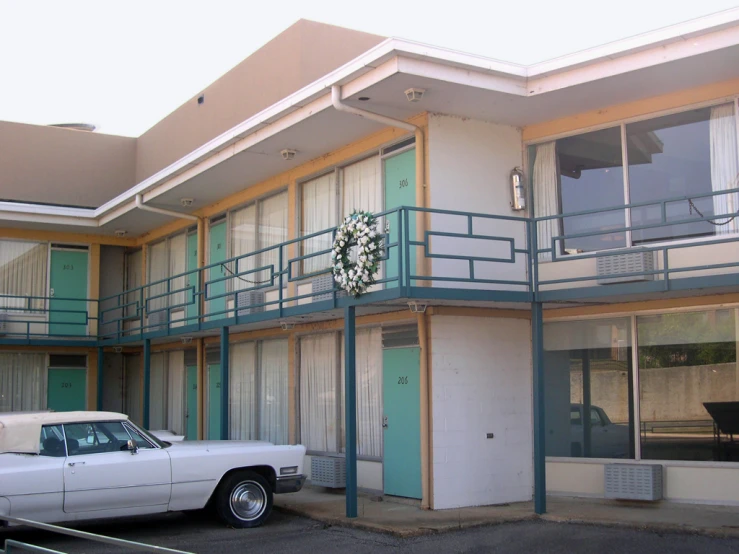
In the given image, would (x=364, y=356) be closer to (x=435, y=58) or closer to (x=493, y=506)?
(x=493, y=506)

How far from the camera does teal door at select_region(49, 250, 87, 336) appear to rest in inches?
783

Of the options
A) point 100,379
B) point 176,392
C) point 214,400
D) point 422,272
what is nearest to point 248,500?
point 422,272

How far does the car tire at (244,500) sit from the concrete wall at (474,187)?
3382 millimetres

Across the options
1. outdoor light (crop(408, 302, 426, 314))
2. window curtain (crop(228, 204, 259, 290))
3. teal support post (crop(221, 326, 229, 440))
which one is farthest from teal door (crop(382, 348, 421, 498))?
window curtain (crop(228, 204, 259, 290))

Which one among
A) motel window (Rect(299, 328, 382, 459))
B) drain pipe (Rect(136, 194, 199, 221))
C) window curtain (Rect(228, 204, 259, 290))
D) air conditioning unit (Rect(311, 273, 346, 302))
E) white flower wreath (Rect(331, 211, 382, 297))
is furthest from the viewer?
drain pipe (Rect(136, 194, 199, 221))

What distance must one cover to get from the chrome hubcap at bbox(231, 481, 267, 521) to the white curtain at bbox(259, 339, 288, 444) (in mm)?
4314

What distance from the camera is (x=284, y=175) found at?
15.0 m

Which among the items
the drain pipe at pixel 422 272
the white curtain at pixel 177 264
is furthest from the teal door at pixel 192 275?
the drain pipe at pixel 422 272

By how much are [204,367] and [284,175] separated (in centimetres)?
457

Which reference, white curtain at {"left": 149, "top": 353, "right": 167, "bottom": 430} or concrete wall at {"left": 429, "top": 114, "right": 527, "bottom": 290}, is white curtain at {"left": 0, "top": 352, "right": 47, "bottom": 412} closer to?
white curtain at {"left": 149, "top": 353, "right": 167, "bottom": 430}

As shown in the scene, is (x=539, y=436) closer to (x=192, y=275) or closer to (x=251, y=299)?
(x=251, y=299)

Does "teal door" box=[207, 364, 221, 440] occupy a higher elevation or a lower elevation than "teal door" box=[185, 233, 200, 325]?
lower

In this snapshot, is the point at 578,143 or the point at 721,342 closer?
the point at 721,342

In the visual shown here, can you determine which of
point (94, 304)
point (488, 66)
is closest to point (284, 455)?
point (488, 66)
